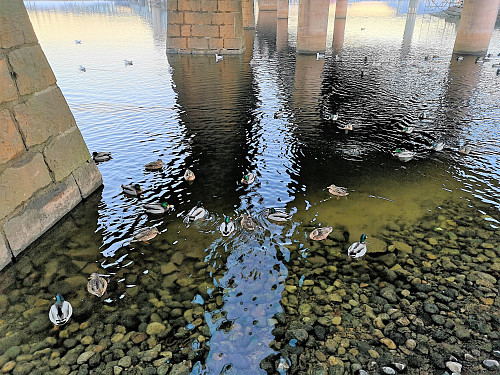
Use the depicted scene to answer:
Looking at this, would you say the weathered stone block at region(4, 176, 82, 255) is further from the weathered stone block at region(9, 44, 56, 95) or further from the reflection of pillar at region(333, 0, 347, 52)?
the reflection of pillar at region(333, 0, 347, 52)

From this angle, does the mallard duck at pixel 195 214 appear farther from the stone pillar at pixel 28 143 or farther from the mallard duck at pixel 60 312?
the mallard duck at pixel 60 312

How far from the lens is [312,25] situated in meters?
38.2

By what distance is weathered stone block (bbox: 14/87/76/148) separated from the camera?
9758 millimetres

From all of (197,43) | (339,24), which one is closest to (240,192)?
(197,43)

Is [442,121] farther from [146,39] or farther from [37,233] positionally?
[146,39]

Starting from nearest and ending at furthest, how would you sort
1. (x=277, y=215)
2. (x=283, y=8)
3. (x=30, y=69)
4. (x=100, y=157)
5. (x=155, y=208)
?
(x=30, y=69) < (x=277, y=215) < (x=155, y=208) < (x=100, y=157) < (x=283, y=8)

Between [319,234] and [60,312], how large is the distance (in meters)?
7.03

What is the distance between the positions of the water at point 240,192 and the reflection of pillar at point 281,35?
19222mm

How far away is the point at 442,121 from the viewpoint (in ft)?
64.6

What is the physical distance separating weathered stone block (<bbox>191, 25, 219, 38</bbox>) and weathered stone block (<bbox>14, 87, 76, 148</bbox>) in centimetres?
3063

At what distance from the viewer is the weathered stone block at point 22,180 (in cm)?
894

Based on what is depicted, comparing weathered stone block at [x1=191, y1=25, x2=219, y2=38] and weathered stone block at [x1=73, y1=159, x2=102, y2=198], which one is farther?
weathered stone block at [x1=191, y1=25, x2=219, y2=38]

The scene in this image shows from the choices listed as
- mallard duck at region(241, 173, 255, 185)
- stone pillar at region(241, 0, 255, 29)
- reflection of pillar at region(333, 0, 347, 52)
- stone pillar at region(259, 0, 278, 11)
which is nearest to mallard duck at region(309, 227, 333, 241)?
mallard duck at region(241, 173, 255, 185)

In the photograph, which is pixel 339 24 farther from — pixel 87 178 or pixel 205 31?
pixel 87 178
